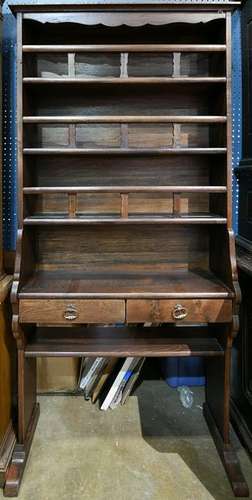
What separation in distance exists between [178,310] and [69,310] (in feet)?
1.66

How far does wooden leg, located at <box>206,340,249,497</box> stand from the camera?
1.91m

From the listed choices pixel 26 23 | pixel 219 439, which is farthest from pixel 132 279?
pixel 26 23

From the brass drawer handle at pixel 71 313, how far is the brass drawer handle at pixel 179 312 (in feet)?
1.50

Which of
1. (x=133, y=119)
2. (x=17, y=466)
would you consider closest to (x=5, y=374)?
(x=17, y=466)

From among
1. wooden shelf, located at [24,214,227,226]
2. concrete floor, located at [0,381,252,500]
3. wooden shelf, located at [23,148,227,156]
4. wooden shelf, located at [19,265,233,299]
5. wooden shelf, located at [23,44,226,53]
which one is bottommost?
concrete floor, located at [0,381,252,500]

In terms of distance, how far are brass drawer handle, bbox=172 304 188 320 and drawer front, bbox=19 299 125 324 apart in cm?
24

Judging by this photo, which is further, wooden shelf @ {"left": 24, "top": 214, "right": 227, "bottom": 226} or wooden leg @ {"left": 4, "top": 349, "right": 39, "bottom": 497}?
wooden shelf @ {"left": 24, "top": 214, "right": 227, "bottom": 226}

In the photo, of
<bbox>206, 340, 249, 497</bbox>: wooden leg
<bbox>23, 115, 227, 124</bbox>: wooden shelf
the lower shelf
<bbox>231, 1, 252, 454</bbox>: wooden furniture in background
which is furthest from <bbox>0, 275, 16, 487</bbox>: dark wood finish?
<bbox>231, 1, 252, 454</bbox>: wooden furniture in background

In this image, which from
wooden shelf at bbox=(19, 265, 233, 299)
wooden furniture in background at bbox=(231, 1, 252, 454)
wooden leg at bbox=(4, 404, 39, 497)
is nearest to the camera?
wooden leg at bbox=(4, 404, 39, 497)

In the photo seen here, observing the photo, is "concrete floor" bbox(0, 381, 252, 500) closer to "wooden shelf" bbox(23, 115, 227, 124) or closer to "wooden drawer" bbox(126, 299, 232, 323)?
"wooden drawer" bbox(126, 299, 232, 323)

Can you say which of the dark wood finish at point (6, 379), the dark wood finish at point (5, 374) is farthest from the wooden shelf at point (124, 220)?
the dark wood finish at point (6, 379)

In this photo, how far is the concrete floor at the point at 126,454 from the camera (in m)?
1.87

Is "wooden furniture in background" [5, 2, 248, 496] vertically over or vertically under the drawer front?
over

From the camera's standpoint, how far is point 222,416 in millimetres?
2100
